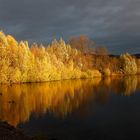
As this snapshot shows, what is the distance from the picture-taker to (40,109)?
34156 millimetres

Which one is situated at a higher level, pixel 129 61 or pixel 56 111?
pixel 129 61

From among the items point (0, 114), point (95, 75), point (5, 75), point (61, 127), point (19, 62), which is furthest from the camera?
point (95, 75)

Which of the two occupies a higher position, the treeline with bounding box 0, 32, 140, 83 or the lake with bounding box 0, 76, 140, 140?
the treeline with bounding box 0, 32, 140, 83

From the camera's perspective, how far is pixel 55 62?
9662 centimetres

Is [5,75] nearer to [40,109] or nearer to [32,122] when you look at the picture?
[40,109]

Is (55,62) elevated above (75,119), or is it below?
above

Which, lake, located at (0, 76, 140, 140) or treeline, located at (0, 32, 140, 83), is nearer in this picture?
lake, located at (0, 76, 140, 140)

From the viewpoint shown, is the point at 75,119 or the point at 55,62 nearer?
the point at 75,119

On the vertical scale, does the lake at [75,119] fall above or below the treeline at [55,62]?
below

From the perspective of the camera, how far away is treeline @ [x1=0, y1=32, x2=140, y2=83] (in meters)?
77.1

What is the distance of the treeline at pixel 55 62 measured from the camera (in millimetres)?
77062

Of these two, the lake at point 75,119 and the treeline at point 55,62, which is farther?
the treeline at point 55,62

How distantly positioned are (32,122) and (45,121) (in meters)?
1.33

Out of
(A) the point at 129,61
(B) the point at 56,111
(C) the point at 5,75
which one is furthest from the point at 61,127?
(A) the point at 129,61
